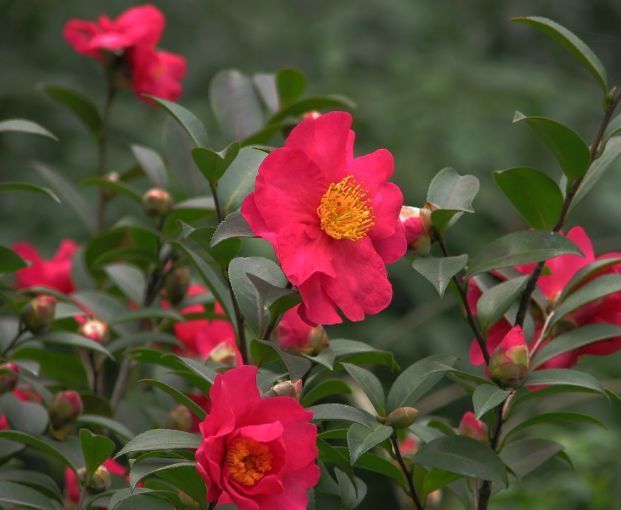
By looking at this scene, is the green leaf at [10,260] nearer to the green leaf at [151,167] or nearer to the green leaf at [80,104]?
the green leaf at [151,167]

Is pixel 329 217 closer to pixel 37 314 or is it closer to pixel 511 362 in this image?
pixel 511 362

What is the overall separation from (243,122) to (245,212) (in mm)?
541

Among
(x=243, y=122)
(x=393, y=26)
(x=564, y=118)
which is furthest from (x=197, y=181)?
(x=393, y=26)

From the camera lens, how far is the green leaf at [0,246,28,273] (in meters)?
1.04

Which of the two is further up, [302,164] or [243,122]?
[302,164]

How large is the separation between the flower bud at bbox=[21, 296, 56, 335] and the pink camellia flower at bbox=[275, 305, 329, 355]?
10.6 inches

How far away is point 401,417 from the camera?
909mm

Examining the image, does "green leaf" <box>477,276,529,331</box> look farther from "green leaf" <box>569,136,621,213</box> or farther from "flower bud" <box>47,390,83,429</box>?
"flower bud" <box>47,390,83,429</box>

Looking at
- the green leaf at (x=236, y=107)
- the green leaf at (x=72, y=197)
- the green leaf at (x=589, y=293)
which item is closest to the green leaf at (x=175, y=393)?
the green leaf at (x=589, y=293)

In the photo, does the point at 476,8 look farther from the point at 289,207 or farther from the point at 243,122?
the point at 289,207

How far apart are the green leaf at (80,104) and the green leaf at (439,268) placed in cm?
68

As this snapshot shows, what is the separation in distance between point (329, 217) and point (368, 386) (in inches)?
5.6

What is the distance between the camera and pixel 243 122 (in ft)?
4.53

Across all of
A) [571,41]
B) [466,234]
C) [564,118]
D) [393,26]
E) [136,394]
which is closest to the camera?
[571,41]
